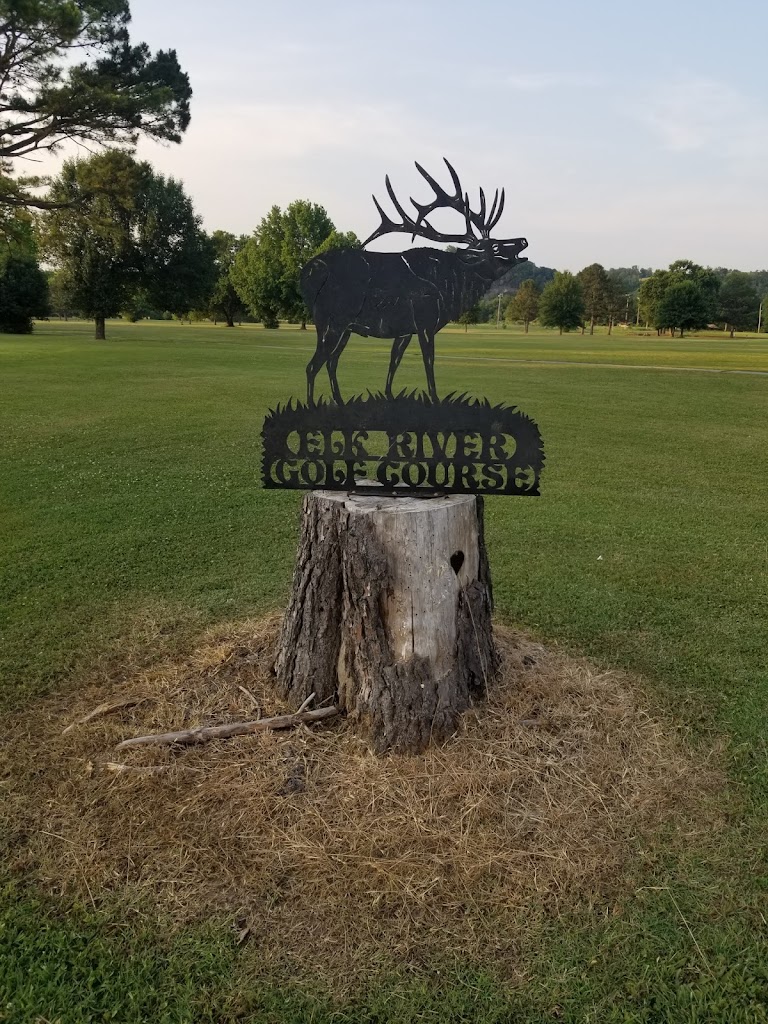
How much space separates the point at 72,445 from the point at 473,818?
9151 millimetres

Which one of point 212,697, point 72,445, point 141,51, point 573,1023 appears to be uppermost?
point 141,51

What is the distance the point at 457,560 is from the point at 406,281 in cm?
134

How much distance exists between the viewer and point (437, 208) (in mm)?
3338

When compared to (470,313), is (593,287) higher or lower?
higher

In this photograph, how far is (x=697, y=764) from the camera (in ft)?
10.8

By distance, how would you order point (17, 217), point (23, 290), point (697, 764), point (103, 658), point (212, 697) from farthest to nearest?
point (23, 290), point (17, 217), point (103, 658), point (212, 697), point (697, 764)

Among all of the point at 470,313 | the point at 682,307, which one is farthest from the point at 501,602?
the point at 682,307

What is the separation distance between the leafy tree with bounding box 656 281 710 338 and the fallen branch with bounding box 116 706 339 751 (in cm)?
6136

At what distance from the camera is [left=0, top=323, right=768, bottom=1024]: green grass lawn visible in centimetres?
215

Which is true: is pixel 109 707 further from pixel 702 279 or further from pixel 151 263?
pixel 702 279

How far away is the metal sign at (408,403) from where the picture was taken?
10.8 feet

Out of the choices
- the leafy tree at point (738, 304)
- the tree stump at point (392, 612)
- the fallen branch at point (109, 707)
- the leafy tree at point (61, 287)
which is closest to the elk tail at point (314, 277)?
the tree stump at point (392, 612)

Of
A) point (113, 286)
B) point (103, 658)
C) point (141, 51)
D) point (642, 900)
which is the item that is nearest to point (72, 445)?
point (103, 658)

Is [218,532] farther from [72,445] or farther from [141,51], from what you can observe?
[141,51]
